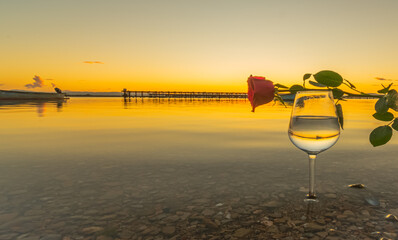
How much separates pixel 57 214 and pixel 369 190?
2.57 meters

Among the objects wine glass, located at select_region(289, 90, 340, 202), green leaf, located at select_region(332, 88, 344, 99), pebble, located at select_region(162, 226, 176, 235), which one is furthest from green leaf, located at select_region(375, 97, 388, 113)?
pebble, located at select_region(162, 226, 176, 235)

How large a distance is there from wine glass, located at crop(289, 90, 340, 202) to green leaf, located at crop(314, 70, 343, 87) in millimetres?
342

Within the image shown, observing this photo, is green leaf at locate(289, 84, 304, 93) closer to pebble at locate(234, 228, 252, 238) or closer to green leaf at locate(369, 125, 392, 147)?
green leaf at locate(369, 125, 392, 147)

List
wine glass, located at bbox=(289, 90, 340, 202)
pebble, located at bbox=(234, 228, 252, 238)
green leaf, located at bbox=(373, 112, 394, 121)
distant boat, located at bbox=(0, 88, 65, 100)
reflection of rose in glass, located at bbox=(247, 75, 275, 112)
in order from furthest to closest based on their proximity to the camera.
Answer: distant boat, located at bbox=(0, 88, 65, 100), pebble, located at bbox=(234, 228, 252, 238), wine glass, located at bbox=(289, 90, 340, 202), green leaf, located at bbox=(373, 112, 394, 121), reflection of rose in glass, located at bbox=(247, 75, 275, 112)

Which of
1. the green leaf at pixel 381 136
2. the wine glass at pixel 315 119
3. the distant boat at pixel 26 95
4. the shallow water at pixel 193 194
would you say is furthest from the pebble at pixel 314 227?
the distant boat at pixel 26 95

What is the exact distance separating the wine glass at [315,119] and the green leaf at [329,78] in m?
0.34

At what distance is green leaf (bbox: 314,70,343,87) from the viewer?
1.32m

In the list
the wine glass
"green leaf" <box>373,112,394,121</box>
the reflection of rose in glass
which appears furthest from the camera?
the wine glass

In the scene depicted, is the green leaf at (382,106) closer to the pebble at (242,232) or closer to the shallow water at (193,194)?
the shallow water at (193,194)

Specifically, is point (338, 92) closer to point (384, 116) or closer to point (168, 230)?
point (384, 116)

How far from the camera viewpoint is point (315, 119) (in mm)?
1711

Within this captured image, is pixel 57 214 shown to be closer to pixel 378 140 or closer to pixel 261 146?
pixel 378 140

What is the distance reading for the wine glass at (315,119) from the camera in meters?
1.69

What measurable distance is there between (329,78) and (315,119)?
1.40 feet
